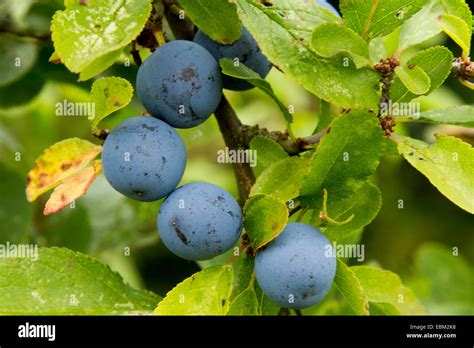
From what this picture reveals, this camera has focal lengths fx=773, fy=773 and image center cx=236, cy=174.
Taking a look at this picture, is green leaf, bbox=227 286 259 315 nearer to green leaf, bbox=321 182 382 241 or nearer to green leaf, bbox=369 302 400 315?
green leaf, bbox=321 182 382 241

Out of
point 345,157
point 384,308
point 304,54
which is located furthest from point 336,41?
point 384,308

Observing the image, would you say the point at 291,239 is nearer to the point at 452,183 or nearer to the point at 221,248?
the point at 221,248

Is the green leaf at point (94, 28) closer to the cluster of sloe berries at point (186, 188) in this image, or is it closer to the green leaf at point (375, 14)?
the cluster of sloe berries at point (186, 188)

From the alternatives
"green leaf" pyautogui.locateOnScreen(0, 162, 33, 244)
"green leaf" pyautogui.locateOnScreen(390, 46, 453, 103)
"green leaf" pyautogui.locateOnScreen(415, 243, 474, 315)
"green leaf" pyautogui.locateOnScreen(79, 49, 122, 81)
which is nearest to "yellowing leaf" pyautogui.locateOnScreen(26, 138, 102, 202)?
"green leaf" pyautogui.locateOnScreen(79, 49, 122, 81)

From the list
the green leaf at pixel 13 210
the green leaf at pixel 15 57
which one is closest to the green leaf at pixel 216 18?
the green leaf at pixel 15 57

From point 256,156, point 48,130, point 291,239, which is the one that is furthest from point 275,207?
point 48,130

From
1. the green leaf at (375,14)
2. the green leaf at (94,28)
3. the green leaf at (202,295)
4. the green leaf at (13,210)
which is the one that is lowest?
the green leaf at (13,210)
